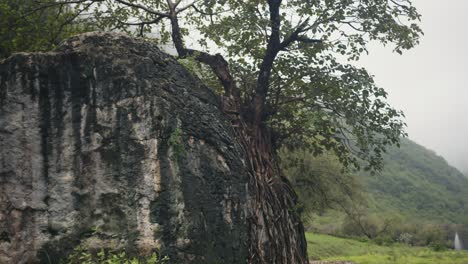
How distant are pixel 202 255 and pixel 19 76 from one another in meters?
4.50

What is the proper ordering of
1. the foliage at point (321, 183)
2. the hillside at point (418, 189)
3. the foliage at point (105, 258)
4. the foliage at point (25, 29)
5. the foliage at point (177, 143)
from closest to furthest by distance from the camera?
the foliage at point (105, 258), the foliage at point (177, 143), the foliage at point (25, 29), the foliage at point (321, 183), the hillside at point (418, 189)

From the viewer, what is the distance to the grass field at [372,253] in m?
28.7

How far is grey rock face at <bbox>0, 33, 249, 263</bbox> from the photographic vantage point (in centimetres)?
818

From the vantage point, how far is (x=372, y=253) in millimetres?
35312

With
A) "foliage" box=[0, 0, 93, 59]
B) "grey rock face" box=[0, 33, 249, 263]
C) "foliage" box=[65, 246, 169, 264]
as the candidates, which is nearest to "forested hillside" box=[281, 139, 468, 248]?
"grey rock face" box=[0, 33, 249, 263]

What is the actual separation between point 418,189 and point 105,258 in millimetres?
123669

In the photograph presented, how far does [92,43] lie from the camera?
923 centimetres

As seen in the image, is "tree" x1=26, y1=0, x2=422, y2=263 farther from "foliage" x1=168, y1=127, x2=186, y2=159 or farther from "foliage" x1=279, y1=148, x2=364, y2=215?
"foliage" x1=279, y1=148, x2=364, y2=215

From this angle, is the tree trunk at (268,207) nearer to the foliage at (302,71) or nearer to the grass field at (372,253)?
the foliage at (302,71)

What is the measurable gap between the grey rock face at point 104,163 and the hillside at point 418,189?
86127 millimetres

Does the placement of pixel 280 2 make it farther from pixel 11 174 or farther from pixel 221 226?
pixel 11 174

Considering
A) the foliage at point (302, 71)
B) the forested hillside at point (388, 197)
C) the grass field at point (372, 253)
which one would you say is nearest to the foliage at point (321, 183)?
the forested hillside at point (388, 197)

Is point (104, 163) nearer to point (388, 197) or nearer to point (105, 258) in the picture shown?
point (105, 258)

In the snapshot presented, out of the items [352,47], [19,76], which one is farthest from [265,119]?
[19,76]
